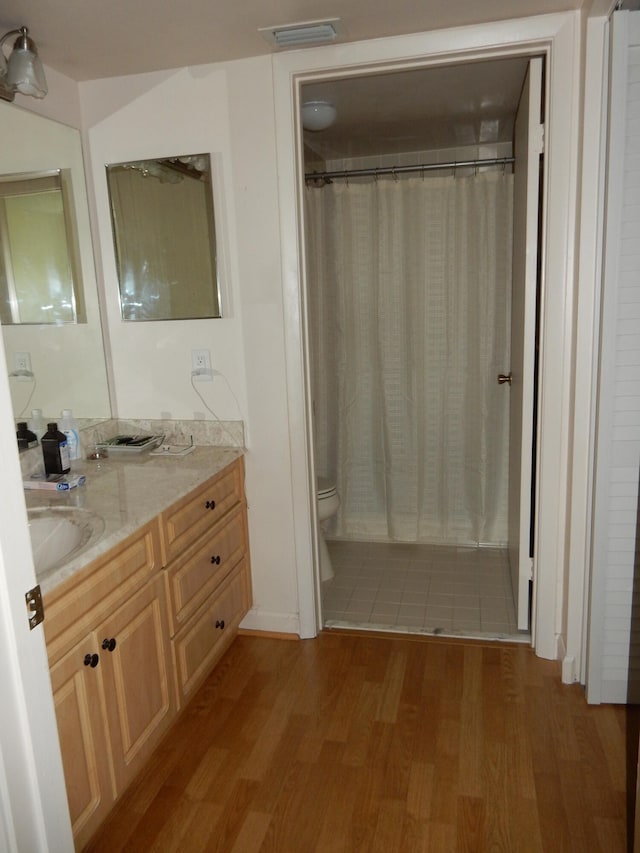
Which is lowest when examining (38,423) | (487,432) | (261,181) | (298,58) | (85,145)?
(487,432)

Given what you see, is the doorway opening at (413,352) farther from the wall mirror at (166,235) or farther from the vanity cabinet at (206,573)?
the wall mirror at (166,235)

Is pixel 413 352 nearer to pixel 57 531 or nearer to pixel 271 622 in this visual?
pixel 271 622

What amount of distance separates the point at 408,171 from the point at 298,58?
1.26m

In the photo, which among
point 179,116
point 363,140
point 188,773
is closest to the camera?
point 188,773

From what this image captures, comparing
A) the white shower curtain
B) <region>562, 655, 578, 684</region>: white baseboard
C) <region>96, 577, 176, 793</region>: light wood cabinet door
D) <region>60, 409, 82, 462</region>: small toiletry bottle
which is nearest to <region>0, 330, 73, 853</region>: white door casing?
<region>96, 577, 176, 793</region>: light wood cabinet door

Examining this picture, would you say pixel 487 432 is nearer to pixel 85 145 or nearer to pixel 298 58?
pixel 298 58

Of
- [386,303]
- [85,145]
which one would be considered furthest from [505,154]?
[85,145]

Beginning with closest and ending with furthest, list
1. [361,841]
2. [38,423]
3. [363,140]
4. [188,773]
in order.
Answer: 1. [361,841]
2. [188,773]
3. [38,423]
4. [363,140]

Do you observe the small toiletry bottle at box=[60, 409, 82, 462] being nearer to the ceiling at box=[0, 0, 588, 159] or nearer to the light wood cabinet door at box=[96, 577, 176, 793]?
the light wood cabinet door at box=[96, 577, 176, 793]

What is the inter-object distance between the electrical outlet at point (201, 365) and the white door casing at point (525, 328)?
1226 millimetres

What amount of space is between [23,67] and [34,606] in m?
1.69

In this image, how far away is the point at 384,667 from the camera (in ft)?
8.02

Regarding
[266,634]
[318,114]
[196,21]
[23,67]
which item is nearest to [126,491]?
[266,634]

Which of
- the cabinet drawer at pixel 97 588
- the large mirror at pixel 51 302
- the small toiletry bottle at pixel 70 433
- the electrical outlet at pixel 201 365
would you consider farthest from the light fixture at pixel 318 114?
the cabinet drawer at pixel 97 588
